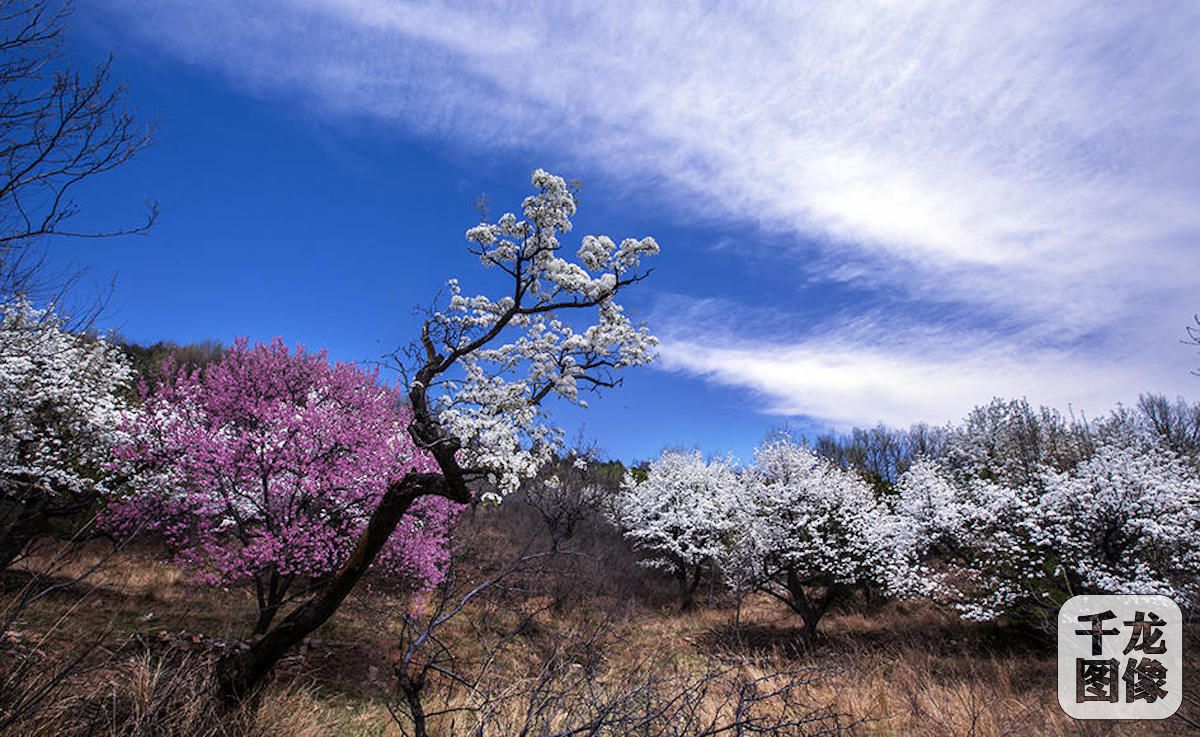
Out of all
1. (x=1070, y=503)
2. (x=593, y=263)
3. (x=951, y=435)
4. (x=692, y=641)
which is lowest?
(x=692, y=641)

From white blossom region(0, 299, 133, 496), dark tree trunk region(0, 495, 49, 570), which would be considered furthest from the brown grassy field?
white blossom region(0, 299, 133, 496)

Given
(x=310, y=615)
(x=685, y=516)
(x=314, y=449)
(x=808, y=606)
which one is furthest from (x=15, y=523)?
(x=685, y=516)

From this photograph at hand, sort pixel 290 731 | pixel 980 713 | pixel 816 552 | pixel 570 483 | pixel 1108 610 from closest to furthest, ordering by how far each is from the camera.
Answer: pixel 290 731, pixel 980 713, pixel 1108 610, pixel 816 552, pixel 570 483

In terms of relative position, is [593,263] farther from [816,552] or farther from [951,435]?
[951,435]

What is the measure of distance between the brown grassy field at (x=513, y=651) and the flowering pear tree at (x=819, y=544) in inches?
64.1

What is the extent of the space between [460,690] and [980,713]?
612 centimetres

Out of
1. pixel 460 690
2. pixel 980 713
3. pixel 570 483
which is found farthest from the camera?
pixel 570 483

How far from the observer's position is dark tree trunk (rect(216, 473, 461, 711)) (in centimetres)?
501

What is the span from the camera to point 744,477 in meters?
25.4

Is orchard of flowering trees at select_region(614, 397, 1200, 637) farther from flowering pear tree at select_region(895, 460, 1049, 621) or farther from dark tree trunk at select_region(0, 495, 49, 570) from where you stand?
dark tree trunk at select_region(0, 495, 49, 570)

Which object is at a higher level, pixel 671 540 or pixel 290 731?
pixel 671 540

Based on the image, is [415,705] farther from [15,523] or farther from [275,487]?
[275,487]

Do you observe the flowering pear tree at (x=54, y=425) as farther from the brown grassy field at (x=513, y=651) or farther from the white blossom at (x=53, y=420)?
the brown grassy field at (x=513, y=651)

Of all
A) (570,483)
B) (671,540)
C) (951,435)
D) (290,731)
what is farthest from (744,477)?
(951,435)
